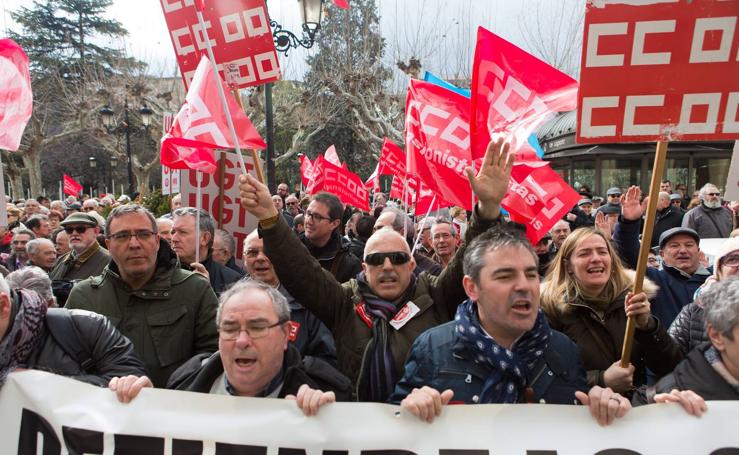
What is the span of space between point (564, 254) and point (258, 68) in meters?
2.53

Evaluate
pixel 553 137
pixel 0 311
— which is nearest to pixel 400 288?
pixel 0 311

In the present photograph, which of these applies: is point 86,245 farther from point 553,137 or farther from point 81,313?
point 553,137

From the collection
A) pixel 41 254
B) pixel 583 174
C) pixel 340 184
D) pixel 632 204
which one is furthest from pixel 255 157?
pixel 583 174

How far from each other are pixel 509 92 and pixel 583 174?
65.4 feet

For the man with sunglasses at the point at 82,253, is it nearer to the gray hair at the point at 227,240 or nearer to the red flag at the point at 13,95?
the gray hair at the point at 227,240

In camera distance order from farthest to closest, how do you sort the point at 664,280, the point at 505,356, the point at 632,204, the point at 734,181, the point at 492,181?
1. the point at 664,280
2. the point at 632,204
3. the point at 734,181
4. the point at 492,181
5. the point at 505,356

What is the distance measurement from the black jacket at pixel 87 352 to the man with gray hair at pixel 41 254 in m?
3.44

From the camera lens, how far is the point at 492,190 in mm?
2857

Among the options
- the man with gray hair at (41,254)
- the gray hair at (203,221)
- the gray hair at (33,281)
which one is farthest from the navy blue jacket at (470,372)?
the man with gray hair at (41,254)

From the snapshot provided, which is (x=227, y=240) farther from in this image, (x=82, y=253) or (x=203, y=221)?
(x=82, y=253)

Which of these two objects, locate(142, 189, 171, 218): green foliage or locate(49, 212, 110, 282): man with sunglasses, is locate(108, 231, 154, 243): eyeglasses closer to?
locate(49, 212, 110, 282): man with sunglasses

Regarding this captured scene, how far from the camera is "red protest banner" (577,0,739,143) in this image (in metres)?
2.50

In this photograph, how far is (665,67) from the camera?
8.30 feet

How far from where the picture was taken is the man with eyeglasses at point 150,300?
3.12 metres
